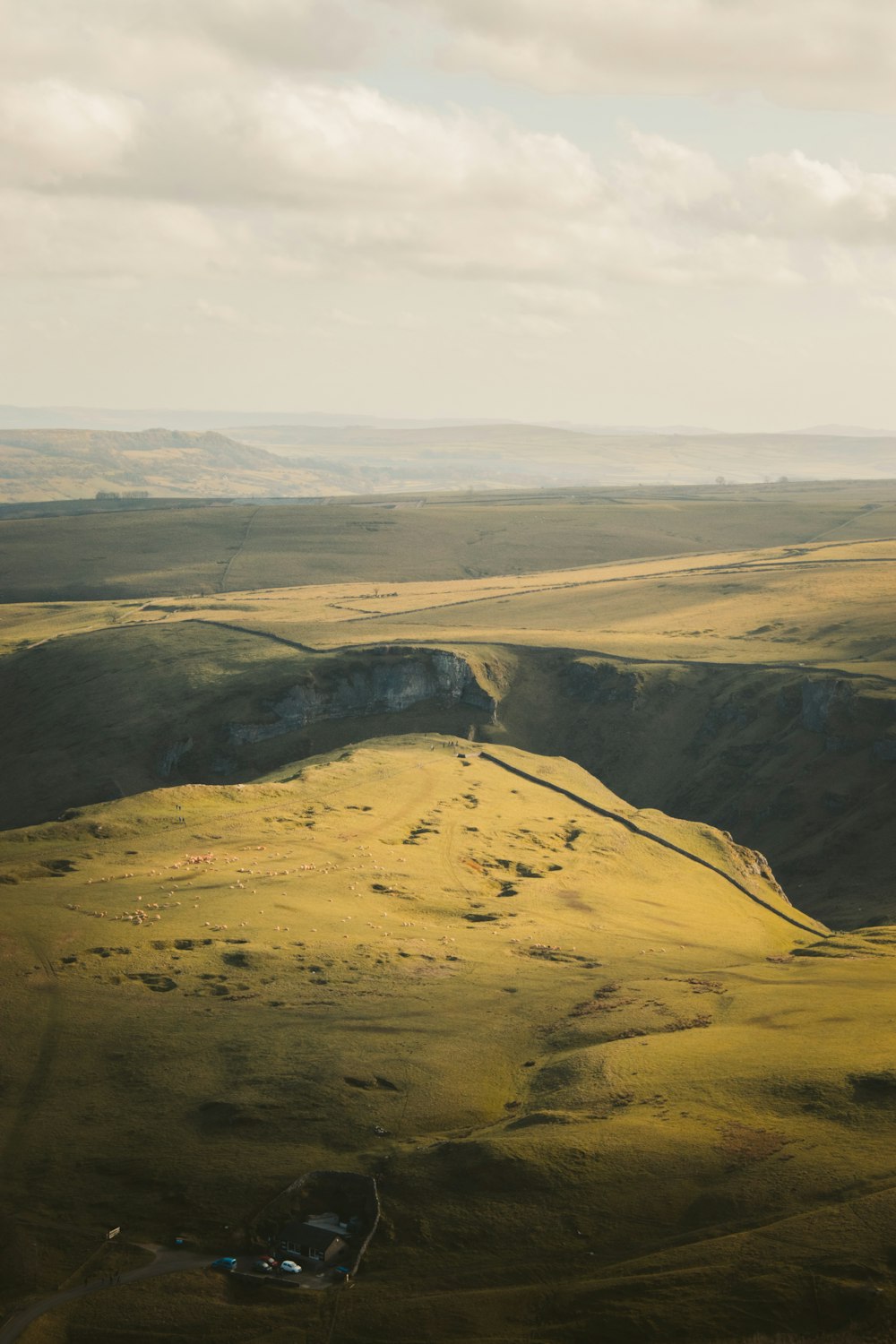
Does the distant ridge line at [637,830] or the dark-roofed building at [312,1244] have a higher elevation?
the dark-roofed building at [312,1244]

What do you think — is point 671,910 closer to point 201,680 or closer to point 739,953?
point 739,953

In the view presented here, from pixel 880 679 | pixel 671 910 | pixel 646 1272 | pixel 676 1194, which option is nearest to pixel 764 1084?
pixel 676 1194

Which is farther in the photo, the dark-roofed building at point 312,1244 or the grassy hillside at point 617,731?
the grassy hillside at point 617,731

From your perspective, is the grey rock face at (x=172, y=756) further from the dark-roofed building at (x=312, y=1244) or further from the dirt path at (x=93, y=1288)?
the dirt path at (x=93, y=1288)

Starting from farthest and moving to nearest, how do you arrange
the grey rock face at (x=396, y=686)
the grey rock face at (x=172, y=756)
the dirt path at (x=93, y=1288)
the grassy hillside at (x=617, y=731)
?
the grey rock face at (x=396, y=686) → the grey rock face at (x=172, y=756) → the grassy hillside at (x=617, y=731) → the dirt path at (x=93, y=1288)

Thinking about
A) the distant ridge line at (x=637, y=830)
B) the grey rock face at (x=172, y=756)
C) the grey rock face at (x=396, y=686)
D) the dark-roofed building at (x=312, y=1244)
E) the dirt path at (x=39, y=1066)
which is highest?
the grey rock face at (x=396, y=686)

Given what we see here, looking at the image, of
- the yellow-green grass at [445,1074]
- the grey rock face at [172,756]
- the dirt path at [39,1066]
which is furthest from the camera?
the grey rock face at [172,756]

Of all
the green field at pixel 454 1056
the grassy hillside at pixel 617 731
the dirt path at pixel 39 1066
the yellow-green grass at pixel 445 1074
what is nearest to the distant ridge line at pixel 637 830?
the green field at pixel 454 1056

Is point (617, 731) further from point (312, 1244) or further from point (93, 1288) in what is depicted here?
point (93, 1288)

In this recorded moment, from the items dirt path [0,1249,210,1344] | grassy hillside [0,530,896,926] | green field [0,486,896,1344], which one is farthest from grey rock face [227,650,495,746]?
dirt path [0,1249,210,1344]
